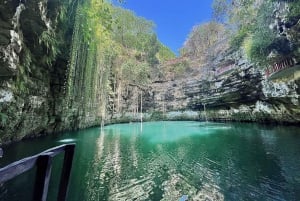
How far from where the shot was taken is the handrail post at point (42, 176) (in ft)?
6.50

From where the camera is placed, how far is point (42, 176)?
1995 millimetres

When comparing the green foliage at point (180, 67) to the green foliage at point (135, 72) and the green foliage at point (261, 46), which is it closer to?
the green foliage at point (135, 72)

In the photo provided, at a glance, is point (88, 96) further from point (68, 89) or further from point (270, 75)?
point (270, 75)

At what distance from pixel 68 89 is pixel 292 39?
1381cm

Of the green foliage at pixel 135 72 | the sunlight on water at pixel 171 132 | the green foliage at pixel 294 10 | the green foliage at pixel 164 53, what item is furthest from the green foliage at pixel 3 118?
the green foliage at pixel 164 53

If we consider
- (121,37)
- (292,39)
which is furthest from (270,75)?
(121,37)

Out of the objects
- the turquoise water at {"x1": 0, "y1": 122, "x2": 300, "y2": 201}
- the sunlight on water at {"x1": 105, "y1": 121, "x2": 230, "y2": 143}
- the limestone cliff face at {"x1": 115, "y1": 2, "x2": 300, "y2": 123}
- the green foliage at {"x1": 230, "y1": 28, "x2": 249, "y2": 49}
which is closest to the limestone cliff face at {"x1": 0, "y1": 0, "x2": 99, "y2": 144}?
the turquoise water at {"x1": 0, "y1": 122, "x2": 300, "y2": 201}

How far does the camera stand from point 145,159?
8164 mm

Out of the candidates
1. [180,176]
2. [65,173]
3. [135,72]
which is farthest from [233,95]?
[65,173]

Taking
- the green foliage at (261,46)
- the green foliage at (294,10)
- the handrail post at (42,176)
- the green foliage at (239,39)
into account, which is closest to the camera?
the handrail post at (42,176)

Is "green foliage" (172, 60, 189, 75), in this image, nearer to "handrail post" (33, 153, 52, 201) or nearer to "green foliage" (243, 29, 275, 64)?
"green foliage" (243, 29, 275, 64)

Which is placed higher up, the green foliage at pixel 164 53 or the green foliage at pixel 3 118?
the green foliage at pixel 164 53

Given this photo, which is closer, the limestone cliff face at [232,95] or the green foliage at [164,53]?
the limestone cliff face at [232,95]

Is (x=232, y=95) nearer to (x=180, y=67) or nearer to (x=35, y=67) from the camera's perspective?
(x=180, y=67)
